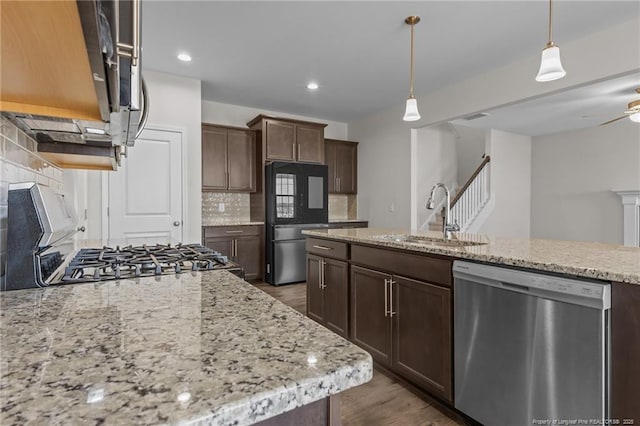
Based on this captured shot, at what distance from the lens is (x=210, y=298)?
2.78 feet

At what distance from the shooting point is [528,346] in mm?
1397

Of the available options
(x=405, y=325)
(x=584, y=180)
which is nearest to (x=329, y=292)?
(x=405, y=325)

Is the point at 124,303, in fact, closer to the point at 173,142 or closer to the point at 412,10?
the point at 412,10

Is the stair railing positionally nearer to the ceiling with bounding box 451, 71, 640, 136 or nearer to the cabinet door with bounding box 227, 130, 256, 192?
the ceiling with bounding box 451, 71, 640, 136

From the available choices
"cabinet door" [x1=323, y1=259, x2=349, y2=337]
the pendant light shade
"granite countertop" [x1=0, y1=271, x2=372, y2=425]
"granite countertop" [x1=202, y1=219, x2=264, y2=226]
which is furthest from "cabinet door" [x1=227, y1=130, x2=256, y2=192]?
"granite countertop" [x1=0, y1=271, x2=372, y2=425]

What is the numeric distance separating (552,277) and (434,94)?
143 inches

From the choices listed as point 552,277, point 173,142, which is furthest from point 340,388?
point 173,142

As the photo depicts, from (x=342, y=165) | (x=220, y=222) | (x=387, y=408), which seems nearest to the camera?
(x=387, y=408)

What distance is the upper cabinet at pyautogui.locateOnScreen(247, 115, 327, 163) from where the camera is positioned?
4.78 m

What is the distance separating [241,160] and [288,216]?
106 cm

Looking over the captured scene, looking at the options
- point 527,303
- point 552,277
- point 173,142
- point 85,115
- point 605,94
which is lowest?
point 527,303

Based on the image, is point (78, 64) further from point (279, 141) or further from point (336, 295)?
point (279, 141)

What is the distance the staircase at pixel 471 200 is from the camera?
214 inches

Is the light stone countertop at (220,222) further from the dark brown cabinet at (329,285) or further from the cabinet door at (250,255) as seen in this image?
the dark brown cabinet at (329,285)
